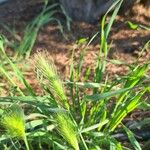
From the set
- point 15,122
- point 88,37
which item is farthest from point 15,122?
point 88,37

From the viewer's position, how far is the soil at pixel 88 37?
3201mm

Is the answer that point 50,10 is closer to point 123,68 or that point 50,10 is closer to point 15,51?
point 15,51

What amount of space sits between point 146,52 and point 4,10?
4.57ft

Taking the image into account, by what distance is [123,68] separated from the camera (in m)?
3.10

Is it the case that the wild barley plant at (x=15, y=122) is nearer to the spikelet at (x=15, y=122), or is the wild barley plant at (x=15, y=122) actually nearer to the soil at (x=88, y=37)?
the spikelet at (x=15, y=122)

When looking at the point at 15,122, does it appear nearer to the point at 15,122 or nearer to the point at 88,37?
the point at 15,122

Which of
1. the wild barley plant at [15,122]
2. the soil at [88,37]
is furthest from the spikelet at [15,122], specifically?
the soil at [88,37]

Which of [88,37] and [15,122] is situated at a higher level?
[15,122]

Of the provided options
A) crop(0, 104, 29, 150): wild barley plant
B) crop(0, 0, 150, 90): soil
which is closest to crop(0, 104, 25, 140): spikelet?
crop(0, 104, 29, 150): wild barley plant

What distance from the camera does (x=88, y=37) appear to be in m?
3.35

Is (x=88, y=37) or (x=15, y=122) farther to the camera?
(x=88, y=37)

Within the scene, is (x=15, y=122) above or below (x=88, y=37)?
above

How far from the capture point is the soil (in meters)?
3.20

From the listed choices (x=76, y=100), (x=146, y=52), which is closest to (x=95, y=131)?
(x=76, y=100)
